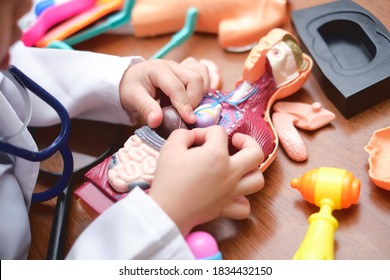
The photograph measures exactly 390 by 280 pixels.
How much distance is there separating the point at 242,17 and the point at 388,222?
1.33 feet

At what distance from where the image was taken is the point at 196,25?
819 millimetres

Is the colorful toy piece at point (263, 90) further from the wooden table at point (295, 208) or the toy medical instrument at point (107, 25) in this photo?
the toy medical instrument at point (107, 25)

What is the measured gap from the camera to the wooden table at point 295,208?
0.53 meters

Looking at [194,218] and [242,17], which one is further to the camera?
[242,17]

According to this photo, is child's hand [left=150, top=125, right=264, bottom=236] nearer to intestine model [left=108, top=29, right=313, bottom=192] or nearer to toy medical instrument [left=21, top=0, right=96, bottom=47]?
intestine model [left=108, top=29, right=313, bottom=192]

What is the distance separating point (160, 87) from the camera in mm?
614

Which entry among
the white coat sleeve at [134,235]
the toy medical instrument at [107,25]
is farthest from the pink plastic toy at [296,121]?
the toy medical instrument at [107,25]

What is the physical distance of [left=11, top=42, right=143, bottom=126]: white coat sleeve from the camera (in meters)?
0.67

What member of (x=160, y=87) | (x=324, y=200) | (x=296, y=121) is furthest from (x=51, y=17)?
(x=324, y=200)

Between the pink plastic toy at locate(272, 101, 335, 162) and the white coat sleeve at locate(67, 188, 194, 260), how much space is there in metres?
0.21

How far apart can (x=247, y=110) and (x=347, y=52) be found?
216mm

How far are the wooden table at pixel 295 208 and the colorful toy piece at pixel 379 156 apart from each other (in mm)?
15
